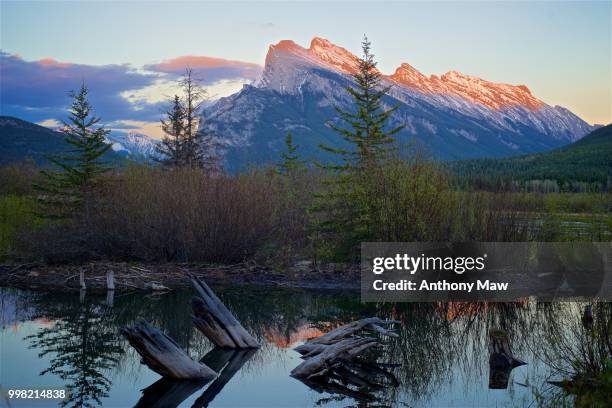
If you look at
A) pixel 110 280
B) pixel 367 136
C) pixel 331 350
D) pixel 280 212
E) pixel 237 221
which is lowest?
pixel 331 350

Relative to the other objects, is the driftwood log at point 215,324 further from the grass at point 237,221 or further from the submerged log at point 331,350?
the grass at point 237,221

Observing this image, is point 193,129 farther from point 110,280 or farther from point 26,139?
point 26,139

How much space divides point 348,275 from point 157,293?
559cm

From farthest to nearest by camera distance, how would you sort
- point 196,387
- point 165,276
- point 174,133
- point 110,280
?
point 174,133, point 165,276, point 110,280, point 196,387

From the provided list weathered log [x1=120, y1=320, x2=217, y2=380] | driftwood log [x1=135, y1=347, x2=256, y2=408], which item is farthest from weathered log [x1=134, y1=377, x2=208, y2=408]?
weathered log [x1=120, y1=320, x2=217, y2=380]

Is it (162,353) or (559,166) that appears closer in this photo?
(162,353)

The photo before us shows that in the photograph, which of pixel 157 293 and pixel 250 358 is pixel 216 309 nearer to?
pixel 250 358

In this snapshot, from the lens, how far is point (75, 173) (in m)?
23.7

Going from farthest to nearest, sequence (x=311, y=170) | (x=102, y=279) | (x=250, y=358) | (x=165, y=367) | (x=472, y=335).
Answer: (x=311, y=170), (x=102, y=279), (x=472, y=335), (x=250, y=358), (x=165, y=367)

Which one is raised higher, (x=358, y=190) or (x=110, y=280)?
(x=358, y=190)

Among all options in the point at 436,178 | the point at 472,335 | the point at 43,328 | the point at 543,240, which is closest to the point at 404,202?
the point at 436,178

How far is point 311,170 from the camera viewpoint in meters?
27.6

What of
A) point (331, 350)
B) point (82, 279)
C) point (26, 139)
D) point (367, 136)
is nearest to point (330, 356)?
point (331, 350)

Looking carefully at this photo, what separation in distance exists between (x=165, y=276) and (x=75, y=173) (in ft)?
24.5
